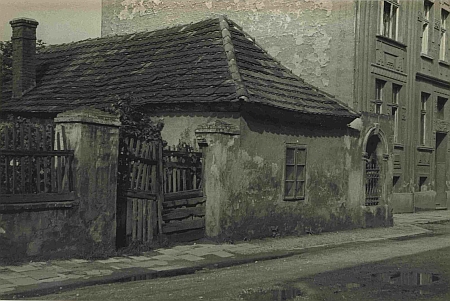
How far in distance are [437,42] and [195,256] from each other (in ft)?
55.2

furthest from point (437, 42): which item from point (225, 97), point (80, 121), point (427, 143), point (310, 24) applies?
point (80, 121)

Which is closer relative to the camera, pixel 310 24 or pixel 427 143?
pixel 310 24

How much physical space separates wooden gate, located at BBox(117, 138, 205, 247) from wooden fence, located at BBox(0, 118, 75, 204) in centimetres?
127

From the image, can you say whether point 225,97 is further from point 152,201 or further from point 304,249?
point 304,249

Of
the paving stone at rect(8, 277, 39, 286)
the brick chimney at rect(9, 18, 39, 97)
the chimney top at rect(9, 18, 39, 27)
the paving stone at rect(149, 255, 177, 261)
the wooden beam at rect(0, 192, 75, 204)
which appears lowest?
the paving stone at rect(149, 255, 177, 261)

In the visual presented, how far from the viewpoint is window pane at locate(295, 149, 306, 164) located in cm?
1438

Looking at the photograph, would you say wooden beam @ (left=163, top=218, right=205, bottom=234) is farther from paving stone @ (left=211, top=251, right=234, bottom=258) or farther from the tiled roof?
the tiled roof

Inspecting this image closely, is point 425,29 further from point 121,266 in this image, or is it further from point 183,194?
point 121,266

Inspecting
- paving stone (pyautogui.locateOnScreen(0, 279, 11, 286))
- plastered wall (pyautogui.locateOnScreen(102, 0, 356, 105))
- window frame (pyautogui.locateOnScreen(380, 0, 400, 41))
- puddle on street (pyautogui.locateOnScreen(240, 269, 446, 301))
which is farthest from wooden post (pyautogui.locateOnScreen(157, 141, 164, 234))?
window frame (pyautogui.locateOnScreen(380, 0, 400, 41))

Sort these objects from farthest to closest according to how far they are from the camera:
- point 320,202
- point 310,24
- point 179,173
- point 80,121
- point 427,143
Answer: point 427,143 → point 310,24 → point 320,202 → point 179,173 → point 80,121

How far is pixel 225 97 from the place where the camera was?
12.3 meters

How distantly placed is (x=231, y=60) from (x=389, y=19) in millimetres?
8782

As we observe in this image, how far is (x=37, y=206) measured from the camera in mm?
8969

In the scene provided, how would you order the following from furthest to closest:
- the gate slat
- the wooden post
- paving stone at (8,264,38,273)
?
the wooden post, the gate slat, paving stone at (8,264,38,273)
